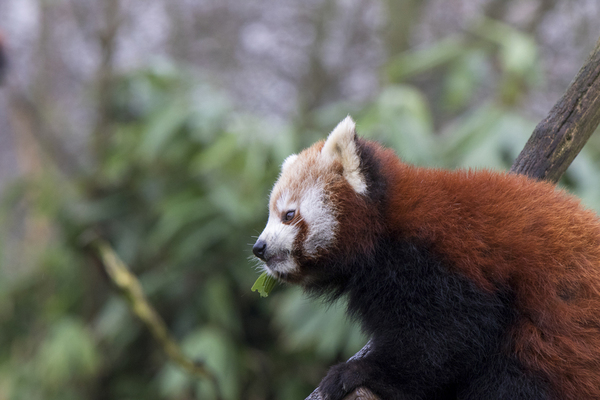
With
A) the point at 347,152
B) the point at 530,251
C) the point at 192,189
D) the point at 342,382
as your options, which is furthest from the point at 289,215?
the point at 192,189

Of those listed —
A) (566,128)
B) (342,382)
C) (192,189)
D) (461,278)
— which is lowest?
(192,189)

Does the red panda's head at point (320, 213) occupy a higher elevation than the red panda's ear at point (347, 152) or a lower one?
lower

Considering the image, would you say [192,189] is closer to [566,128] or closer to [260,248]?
[260,248]

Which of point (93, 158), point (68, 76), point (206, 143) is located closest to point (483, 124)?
point (206, 143)

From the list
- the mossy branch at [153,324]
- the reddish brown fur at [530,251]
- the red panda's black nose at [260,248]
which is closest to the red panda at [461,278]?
the reddish brown fur at [530,251]

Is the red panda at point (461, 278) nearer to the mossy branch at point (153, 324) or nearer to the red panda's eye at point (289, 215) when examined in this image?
the red panda's eye at point (289, 215)

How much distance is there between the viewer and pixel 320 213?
5.00ft

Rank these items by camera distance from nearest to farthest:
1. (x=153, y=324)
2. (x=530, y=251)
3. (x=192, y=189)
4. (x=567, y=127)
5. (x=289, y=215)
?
(x=530, y=251)
(x=567, y=127)
(x=289, y=215)
(x=153, y=324)
(x=192, y=189)

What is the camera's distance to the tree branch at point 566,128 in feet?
4.69

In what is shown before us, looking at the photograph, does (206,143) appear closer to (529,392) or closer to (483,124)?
(483,124)

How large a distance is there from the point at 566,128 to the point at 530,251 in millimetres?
393

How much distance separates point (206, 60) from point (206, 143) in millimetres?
4138

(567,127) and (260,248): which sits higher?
(567,127)

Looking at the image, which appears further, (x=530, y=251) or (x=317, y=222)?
(x=317, y=222)
